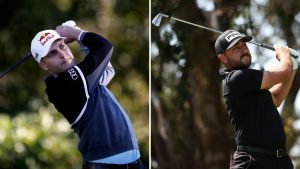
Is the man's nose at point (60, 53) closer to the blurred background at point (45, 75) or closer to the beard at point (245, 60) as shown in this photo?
the beard at point (245, 60)

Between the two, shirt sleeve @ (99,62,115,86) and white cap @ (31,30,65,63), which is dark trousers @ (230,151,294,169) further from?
white cap @ (31,30,65,63)

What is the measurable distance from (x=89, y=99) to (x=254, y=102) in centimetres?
50

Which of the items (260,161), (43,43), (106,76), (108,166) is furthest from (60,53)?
(260,161)

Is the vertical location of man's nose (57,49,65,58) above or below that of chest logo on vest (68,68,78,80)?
above

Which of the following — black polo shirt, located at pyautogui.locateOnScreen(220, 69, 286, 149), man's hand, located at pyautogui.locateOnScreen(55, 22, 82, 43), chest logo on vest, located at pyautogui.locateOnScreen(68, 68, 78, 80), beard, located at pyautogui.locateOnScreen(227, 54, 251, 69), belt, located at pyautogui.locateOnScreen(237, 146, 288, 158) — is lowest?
belt, located at pyautogui.locateOnScreen(237, 146, 288, 158)

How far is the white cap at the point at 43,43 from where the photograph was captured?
98.0 inches

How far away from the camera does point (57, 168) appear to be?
18.9 feet

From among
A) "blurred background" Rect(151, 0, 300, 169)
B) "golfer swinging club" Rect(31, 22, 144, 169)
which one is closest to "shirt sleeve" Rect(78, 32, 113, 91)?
"golfer swinging club" Rect(31, 22, 144, 169)

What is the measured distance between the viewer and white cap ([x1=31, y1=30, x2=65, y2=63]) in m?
2.49

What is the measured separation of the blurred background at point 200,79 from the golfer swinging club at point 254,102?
115 cm

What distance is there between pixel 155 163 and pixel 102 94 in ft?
9.70

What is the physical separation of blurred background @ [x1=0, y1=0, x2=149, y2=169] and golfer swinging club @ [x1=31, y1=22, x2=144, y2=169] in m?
2.44

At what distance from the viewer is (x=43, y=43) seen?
2.49 metres

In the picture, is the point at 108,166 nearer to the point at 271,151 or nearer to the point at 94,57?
the point at 94,57
